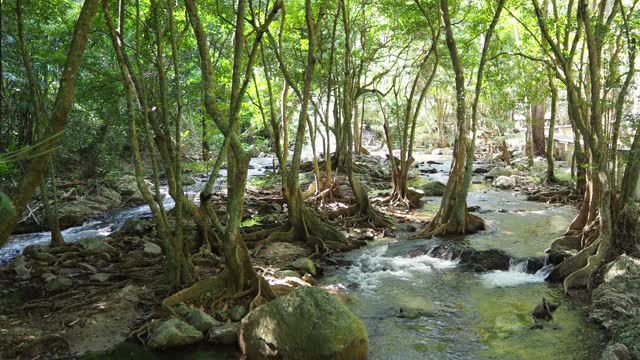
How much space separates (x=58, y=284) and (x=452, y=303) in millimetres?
6974

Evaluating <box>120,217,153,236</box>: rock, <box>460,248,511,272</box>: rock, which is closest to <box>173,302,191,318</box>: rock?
<box>460,248,511,272</box>: rock

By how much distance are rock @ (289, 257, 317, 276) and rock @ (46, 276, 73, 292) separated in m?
4.10

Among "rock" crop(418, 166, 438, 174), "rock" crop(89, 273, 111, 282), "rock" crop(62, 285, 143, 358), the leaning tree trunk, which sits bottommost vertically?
"rock" crop(62, 285, 143, 358)

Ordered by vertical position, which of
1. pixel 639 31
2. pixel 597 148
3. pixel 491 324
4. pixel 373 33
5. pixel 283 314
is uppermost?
pixel 373 33

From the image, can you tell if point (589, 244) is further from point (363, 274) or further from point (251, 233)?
point (251, 233)

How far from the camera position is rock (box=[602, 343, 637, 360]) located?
564 centimetres

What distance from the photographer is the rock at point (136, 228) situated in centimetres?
1307

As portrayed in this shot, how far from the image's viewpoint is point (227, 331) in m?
6.91

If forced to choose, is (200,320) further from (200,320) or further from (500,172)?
(500,172)

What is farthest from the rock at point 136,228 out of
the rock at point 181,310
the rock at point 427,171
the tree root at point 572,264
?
the rock at point 427,171

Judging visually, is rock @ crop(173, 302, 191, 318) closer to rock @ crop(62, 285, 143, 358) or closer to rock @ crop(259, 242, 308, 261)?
rock @ crop(62, 285, 143, 358)

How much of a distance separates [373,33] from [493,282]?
1221cm

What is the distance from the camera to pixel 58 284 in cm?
880

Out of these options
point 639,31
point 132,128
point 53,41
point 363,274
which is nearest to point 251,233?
point 363,274
